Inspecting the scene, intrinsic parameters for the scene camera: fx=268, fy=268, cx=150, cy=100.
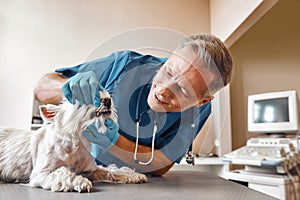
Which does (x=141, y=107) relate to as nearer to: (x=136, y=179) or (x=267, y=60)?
(x=136, y=179)

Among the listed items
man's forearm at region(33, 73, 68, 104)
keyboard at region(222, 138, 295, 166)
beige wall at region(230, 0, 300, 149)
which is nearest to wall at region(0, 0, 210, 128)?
beige wall at region(230, 0, 300, 149)

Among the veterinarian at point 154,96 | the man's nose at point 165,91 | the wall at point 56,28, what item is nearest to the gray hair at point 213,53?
the veterinarian at point 154,96

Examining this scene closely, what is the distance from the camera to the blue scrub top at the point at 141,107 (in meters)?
0.91

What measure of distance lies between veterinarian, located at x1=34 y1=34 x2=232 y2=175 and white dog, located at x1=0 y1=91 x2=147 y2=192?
3cm

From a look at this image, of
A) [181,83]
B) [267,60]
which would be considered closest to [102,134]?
[181,83]

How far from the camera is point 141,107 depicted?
3.10 ft

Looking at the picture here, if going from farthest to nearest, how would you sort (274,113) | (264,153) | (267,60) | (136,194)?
(267,60) < (274,113) < (264,153) < (136,194)

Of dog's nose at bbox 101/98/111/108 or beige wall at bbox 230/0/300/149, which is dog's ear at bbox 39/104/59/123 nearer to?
dog's nose at bbox 101/98/111/108

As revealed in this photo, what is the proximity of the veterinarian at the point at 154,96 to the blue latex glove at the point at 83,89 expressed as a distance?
2.6 inches

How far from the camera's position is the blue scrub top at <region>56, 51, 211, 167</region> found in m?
0.91

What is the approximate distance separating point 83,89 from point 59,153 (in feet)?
0.63

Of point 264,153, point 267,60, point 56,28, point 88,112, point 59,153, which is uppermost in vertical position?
point 56,28

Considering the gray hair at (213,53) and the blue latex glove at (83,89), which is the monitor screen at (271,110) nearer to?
the gray hair at (213,53)

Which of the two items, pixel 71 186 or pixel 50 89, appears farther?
pixel 50 89
